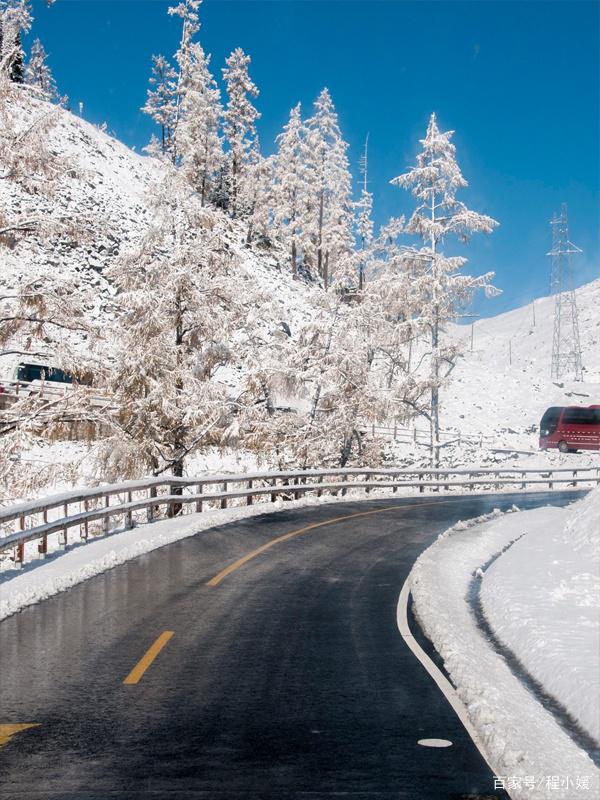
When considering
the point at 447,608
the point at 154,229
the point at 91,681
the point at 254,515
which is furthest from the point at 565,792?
the point at 154,229

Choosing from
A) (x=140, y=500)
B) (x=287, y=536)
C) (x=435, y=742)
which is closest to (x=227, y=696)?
(x=435, y=742)

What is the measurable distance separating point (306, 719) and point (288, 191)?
76591mm

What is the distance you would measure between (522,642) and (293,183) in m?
72.7

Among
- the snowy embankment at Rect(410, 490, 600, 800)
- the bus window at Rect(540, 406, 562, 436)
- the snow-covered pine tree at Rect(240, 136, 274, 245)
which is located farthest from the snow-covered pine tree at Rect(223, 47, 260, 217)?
the snowy embankment at Rect(410, 490, 600, 800)

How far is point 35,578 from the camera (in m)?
12.3

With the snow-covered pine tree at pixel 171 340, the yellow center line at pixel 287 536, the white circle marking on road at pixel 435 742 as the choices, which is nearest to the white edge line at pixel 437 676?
the white circle marking on road at pixel 435 742

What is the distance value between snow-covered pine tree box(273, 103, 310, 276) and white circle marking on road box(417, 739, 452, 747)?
7503cm

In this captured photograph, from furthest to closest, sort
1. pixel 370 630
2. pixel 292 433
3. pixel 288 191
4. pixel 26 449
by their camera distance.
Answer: pixel 288 191
pixel 292 433
pixel 26 449
pixel 370 630

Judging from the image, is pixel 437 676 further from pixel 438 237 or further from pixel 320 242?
pixel 320 242

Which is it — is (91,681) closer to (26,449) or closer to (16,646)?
(16,646)

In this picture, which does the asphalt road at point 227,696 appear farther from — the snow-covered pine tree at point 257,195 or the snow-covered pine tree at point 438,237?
the snow-covered pine tree at point 257,195

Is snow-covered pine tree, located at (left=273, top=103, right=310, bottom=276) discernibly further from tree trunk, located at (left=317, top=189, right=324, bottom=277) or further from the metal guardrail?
the metal guardrail

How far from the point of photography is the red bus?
49938 millimetres

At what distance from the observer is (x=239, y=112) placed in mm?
80250
